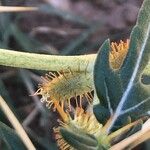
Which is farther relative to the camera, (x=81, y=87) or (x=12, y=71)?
(x=12, y=71)

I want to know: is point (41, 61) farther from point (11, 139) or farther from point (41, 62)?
point (11, 139)

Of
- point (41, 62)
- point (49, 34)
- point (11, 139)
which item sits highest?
point (41, 62)

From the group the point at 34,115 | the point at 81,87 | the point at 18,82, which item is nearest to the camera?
the point at 81,87

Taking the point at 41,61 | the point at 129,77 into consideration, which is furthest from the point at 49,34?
the point at 129,77

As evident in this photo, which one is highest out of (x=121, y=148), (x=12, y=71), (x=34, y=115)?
(x=121, y=148)

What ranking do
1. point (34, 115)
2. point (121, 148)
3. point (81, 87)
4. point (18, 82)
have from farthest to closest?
1. point (18, 82)
2. point (34, 115)
3. point (81, 87)
4. point (121, 148)

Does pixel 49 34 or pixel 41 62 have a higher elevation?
pixel 41 62

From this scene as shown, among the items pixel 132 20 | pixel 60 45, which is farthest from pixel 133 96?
pixel 132 20

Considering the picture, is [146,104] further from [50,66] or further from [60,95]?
[50,66]
